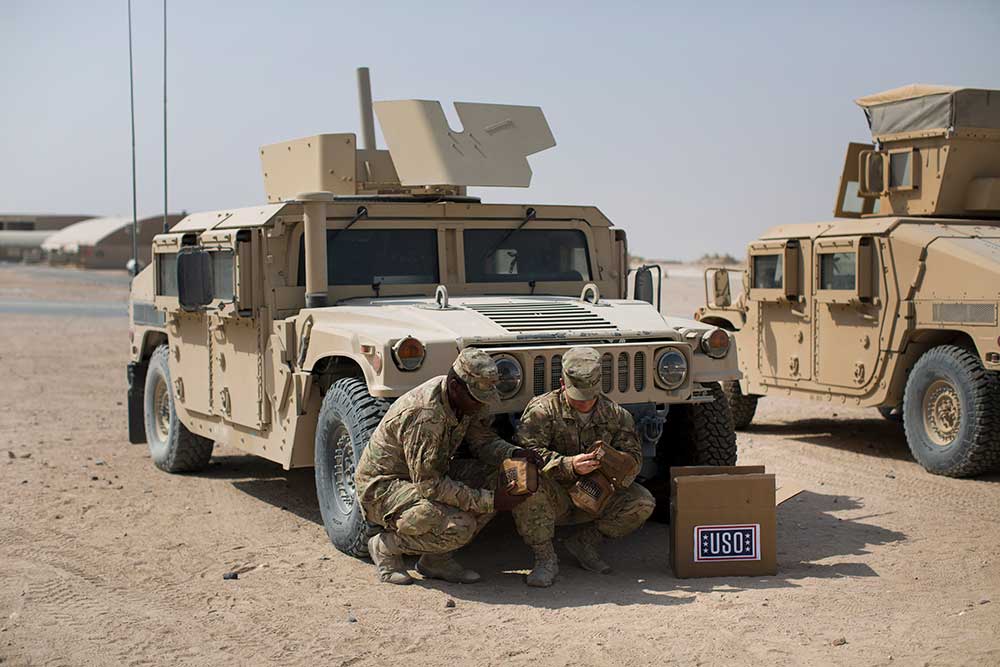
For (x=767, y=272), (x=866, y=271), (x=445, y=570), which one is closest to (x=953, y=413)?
(x=866, y=271)

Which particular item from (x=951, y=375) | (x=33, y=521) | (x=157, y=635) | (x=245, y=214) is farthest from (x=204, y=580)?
(x=951, y=375)

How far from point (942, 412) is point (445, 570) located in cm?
488

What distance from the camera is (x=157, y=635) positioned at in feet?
17.0

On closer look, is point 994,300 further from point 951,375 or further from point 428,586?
point 428,586

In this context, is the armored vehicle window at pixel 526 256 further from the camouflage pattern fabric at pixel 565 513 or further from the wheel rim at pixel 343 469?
the camouflage pattern fabric at pixel 565 513

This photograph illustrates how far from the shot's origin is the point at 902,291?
9648 mm

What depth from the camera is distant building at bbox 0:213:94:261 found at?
240 feet

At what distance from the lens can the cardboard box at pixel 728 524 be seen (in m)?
6.11

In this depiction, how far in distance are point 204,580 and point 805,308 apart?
628 centimetres

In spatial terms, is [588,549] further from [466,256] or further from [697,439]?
[466,256]

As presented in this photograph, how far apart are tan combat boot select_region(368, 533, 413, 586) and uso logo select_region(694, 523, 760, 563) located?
1.43 meters

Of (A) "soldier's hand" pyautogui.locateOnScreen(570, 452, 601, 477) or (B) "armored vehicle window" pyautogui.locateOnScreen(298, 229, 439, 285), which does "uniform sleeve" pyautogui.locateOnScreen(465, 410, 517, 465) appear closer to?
(A) "soldier's hand" pyautogui.locateOnScreen(570, 452, 601, 477)

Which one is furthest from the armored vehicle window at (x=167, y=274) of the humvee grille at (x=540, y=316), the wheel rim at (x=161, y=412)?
the humvee grille at (x=540, y=316)

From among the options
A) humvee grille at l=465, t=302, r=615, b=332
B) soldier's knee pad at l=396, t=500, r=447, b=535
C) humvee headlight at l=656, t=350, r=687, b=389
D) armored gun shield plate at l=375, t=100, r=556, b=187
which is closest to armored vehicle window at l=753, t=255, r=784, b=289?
armored gun shield plate at l=375, t=100, r=556, b=187
